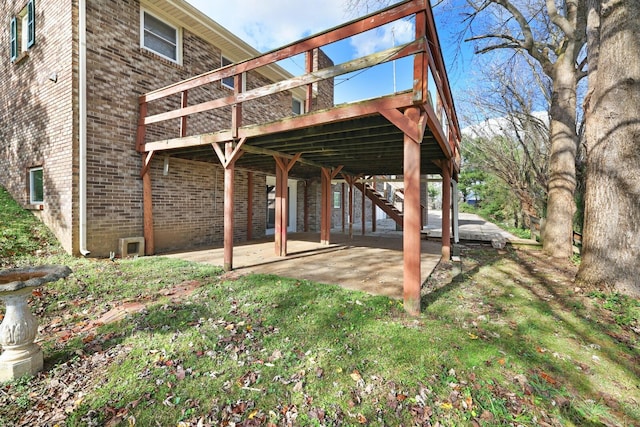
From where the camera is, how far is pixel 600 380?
7.98 feet

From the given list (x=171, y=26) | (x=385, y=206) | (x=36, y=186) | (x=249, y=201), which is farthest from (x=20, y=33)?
(x=385, y=206)

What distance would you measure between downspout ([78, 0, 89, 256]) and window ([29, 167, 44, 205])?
2084mm

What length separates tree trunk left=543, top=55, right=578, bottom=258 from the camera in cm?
753

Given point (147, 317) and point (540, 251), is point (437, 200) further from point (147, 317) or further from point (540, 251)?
point (147, 317)

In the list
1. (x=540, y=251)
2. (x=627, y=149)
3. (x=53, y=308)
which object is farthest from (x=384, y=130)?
(x=540, y=251)

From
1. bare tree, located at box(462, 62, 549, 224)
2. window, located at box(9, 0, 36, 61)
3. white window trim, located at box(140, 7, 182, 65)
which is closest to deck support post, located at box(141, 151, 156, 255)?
white window trim, located at box(140, 7, 182, 65)

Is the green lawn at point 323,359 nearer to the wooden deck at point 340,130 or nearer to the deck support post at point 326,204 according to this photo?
the wooden deck at point 340,130

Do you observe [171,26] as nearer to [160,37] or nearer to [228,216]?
[160,37]

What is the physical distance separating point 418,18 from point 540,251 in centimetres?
805

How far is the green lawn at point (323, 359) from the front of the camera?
6.88ft

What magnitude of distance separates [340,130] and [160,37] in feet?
20.5

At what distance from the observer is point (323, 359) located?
269 centimetres

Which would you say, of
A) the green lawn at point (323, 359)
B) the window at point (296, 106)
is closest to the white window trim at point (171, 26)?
the window at point (296, 106)

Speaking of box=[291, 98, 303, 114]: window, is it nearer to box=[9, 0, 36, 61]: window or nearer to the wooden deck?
the wooden deck
